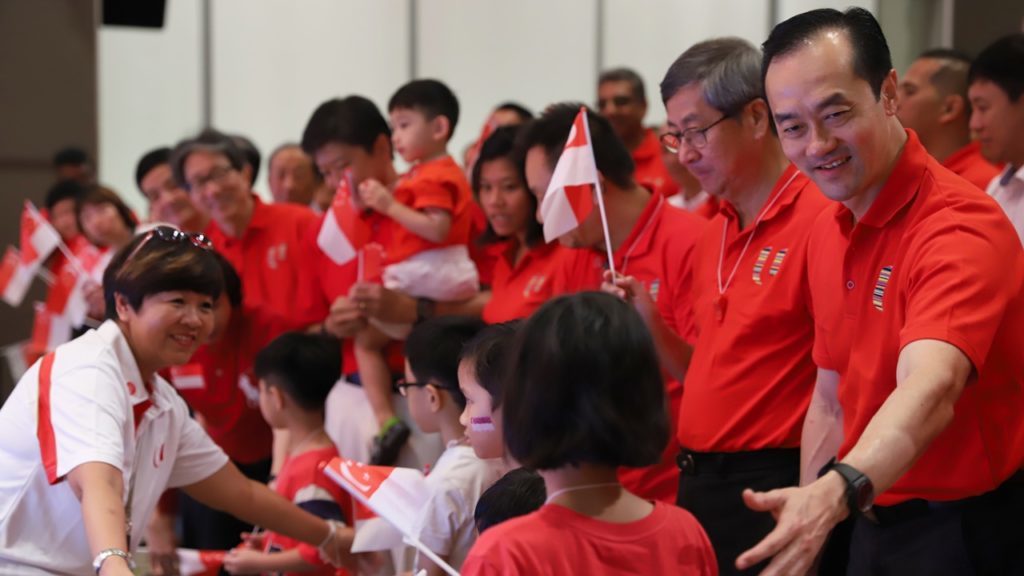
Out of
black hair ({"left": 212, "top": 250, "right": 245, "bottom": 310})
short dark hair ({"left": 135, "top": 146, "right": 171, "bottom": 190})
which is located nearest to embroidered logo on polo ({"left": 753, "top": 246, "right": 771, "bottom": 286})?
black hair ({"left": 212, "top": 250, "right": 245, "bottom": 310})

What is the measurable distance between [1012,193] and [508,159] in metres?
1.50

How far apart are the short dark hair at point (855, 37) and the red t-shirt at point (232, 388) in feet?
9.35

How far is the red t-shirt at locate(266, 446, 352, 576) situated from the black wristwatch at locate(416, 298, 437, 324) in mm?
535

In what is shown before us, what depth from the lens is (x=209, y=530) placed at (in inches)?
178

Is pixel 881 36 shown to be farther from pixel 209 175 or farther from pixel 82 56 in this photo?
pixel 82 56

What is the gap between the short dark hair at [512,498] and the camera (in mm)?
2264

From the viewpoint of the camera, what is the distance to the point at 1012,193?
3.88 metres

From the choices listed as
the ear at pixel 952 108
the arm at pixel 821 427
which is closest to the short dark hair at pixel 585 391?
the arm at pixel 821 427

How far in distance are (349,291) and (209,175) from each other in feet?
2.70

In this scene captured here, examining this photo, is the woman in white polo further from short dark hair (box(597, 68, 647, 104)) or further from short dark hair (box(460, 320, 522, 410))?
short dark hair (box(597, 68, 647, 104))

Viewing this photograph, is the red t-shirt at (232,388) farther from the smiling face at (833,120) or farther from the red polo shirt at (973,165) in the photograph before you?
the smiling face at (833,120)

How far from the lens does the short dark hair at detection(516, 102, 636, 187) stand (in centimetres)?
344

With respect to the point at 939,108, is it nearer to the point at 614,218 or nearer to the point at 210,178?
A: the point at 614,218

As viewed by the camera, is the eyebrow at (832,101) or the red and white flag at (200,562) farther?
the red and white flag at (200,562)
